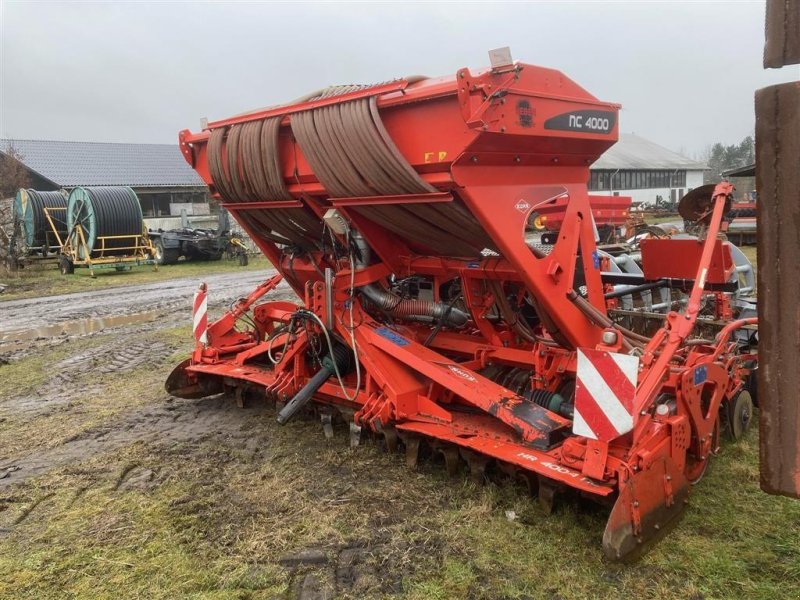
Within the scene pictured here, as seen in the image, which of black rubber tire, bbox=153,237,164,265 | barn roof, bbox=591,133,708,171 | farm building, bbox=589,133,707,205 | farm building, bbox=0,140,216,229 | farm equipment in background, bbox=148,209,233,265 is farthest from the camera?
barn roof, bbox=591,133,708,171

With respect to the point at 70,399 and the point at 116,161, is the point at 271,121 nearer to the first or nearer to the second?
the point at 70,399

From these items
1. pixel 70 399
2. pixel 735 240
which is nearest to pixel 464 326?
pixel 70 399

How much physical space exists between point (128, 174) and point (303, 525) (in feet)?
101

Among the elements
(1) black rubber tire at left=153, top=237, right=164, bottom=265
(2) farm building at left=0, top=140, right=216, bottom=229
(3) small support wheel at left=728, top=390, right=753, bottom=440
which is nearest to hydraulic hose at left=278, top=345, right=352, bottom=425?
(3) small support wheel at left=728, top=390, right=753, bottom=440

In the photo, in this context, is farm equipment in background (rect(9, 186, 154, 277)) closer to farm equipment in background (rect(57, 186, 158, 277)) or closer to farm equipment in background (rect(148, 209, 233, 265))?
farm equipment in background (rect(57, 186, 158, 277))

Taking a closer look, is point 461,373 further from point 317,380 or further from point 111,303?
point 111,303

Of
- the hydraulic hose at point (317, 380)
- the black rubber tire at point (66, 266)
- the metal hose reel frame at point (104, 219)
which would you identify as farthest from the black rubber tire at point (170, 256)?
the hydraulic hose at point (317, 380)

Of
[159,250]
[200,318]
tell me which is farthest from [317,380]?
[159,250]

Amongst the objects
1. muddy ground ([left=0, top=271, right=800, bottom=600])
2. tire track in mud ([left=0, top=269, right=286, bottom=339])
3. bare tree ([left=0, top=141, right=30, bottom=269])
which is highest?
bare tree ([left=0, top=141, right=30, bottom=269])

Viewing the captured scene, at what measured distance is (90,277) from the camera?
54.5 ft

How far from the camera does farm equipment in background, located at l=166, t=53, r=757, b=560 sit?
3287 millimetres

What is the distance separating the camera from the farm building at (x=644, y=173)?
143 feet

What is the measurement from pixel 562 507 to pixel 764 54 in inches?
116

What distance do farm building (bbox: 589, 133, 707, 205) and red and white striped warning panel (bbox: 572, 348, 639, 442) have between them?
39899 millimetres
